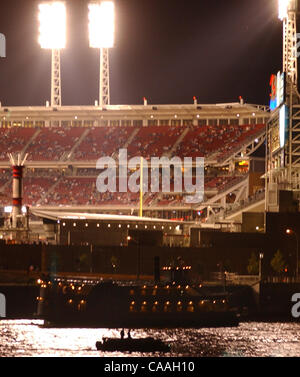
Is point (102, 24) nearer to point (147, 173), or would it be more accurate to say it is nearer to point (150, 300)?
point (147, 173)

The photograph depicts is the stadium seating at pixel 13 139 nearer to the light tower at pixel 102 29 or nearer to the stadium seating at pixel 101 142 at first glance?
the stadium seating at pixel 101 142

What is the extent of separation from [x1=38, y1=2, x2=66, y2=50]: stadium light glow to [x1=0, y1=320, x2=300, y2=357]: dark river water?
181ft

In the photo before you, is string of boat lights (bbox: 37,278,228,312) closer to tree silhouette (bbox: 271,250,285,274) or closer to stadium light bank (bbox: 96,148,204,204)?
tree silhouette (bbox: 271,250,285,274)

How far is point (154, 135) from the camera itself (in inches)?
5118

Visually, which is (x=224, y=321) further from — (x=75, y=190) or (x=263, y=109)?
(x=263, y=109)

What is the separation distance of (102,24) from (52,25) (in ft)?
19.4

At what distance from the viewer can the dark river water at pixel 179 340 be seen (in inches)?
2525

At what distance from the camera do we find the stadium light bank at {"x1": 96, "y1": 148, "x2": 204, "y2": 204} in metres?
122

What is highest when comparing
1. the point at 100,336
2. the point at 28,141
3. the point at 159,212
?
the point at 28,141

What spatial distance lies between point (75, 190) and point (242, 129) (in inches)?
822

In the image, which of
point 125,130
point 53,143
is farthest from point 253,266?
point 53,143

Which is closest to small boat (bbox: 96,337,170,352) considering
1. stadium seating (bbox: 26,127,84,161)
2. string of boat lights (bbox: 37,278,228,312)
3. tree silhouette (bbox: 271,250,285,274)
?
string of boat lights (bbox: 37,278,228,312)

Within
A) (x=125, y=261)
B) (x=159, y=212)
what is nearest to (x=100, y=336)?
(x=125, y=261)

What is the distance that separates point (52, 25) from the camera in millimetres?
125625
